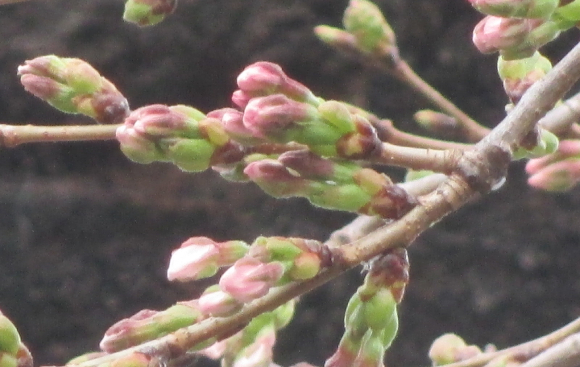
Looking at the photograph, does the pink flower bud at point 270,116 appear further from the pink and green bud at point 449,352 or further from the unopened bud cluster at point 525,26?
the pink and green bud at point 449,352

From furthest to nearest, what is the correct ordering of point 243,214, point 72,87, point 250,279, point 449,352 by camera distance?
point 243,214 → point 449,352 → point 72,87 → point 250,279

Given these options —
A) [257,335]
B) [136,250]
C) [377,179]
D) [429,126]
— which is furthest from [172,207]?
[377,179]

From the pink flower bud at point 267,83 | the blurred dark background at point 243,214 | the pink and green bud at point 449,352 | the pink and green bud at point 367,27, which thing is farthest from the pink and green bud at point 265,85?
the blurred dark background at point 243,214

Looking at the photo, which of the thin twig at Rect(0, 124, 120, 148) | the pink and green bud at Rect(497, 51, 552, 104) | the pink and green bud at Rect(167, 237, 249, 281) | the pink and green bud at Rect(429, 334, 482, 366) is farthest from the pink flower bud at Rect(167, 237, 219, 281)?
the pink and green bud at Rect(429, 334, 482, 366)

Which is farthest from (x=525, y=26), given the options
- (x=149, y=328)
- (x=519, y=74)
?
(x=149, y=328)

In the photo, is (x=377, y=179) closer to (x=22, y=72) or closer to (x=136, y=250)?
(x=22, y=72)

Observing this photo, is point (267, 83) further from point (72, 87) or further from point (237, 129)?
point (72, 87)
